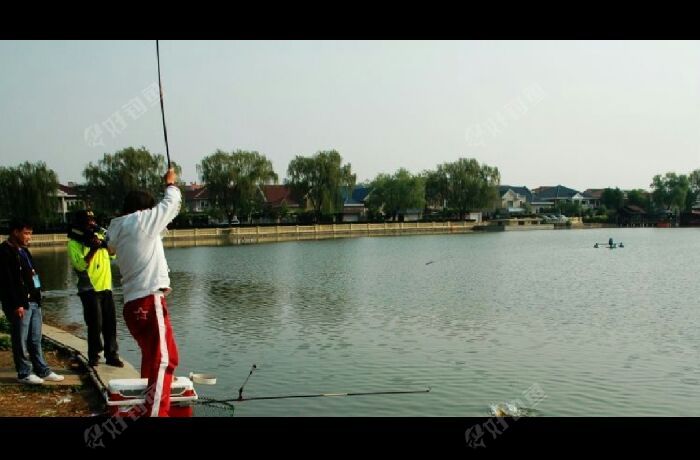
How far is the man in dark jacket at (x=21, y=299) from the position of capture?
271 inches

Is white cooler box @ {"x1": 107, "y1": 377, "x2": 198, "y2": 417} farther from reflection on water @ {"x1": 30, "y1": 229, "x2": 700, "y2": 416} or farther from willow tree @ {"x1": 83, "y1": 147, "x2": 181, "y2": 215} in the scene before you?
willow tree @ {"x1": 83, "y1": 147, "x2": 181, "y2": 215}

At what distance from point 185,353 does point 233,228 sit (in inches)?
2259

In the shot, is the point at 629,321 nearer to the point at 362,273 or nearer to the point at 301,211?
the point at 362,273

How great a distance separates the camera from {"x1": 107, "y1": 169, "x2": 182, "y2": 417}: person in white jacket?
4.67m

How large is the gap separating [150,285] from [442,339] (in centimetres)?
883

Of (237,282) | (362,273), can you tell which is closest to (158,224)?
(237,282)

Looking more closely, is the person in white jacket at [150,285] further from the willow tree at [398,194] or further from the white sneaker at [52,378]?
the willow tree at [398,194]

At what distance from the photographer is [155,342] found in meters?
4.73

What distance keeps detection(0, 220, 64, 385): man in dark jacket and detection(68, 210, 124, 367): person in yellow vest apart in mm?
626

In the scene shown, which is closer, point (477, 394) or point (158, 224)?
point (158, 224)

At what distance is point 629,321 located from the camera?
15203 millimetres

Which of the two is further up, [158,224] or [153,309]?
[158,224]

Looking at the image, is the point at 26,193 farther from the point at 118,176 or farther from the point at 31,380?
the point at 31,380

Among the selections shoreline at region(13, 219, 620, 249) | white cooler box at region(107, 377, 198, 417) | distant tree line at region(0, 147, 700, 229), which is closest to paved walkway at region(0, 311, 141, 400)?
white cooler box at region(107, 377, 198, 417)
